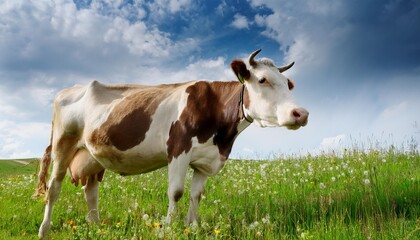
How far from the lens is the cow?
619 centimetres

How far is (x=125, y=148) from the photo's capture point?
7078mm

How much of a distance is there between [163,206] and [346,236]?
4.96 meters

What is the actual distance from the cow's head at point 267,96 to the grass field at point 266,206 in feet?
4.03

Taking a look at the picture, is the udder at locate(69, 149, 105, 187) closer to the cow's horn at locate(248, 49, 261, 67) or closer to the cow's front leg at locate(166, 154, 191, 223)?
the cow's front leg at locate(166, 154, 191, 223)

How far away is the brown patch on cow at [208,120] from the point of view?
6387 millimetres

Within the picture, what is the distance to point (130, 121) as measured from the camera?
281 inches

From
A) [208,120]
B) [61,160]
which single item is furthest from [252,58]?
[61,160]

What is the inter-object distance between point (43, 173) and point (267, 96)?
5.51 m

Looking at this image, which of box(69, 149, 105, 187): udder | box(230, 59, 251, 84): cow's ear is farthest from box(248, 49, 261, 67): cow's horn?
box(69, 149, 105, 187): udder

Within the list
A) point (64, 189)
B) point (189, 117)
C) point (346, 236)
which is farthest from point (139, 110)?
point (64, 189)

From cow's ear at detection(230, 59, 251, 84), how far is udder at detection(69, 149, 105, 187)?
3522mm

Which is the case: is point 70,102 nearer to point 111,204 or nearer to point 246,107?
point 111,204

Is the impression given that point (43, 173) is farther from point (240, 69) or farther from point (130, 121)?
point (240, 69)

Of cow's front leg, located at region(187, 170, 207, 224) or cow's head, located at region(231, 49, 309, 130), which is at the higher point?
cow's head, located at region(231, 49, 309, 130)
